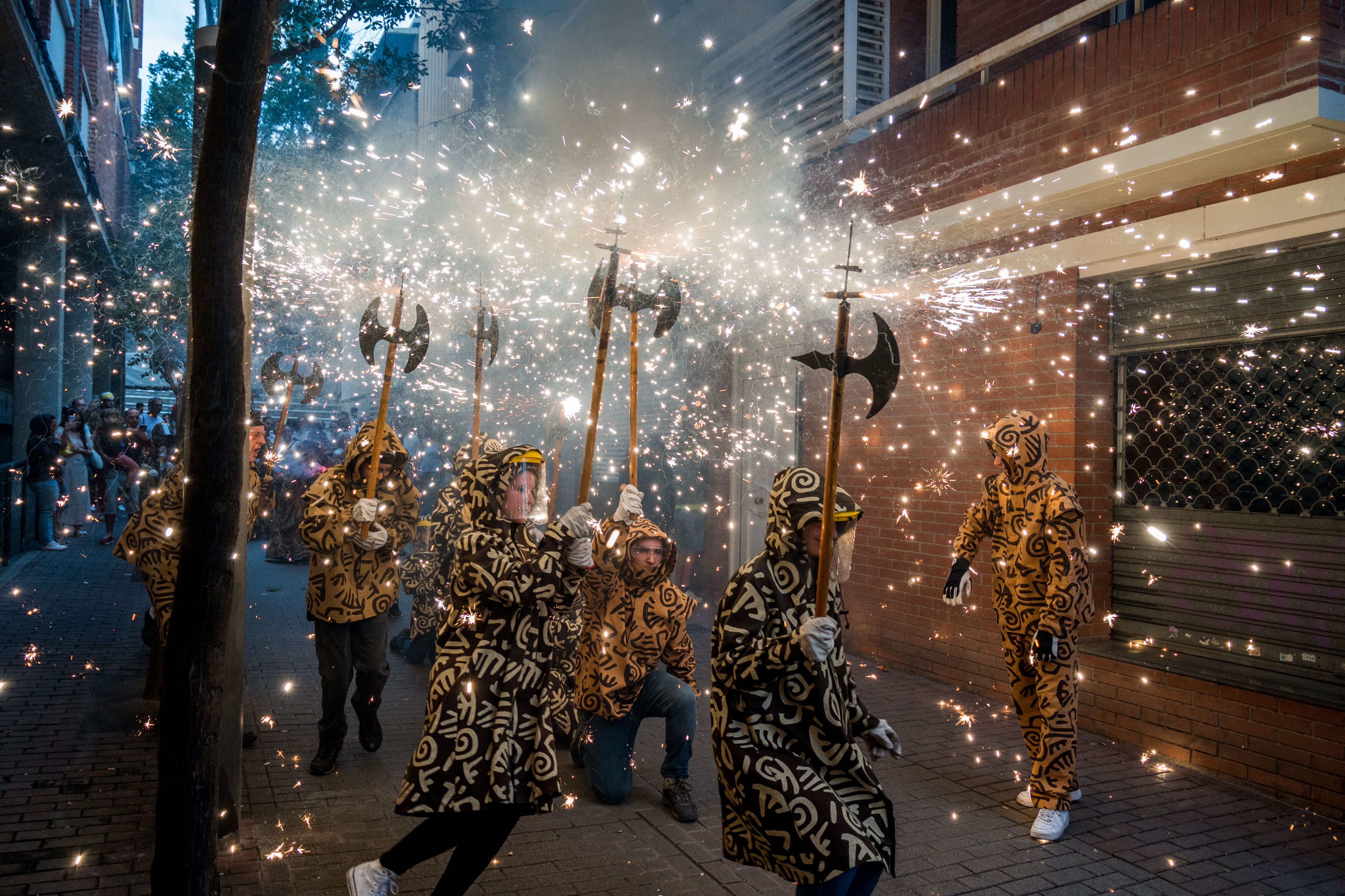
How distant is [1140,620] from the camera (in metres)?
7.07

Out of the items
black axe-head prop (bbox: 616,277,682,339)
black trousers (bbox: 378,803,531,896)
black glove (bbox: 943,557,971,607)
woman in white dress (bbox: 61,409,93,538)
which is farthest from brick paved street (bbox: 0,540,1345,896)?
woman in white dress (bbox: 61,409,93,538)

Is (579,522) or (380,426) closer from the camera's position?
(579,522)

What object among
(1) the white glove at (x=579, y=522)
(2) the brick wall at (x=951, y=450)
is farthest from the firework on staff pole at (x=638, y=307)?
(2) the brick wall at (x=951, y=450)

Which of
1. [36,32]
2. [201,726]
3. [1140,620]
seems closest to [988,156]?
[1140,620]

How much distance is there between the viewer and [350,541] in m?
5.73

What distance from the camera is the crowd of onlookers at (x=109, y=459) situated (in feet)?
44.2

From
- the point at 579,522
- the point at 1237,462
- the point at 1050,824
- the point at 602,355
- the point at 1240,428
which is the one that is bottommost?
the point at 1050,824

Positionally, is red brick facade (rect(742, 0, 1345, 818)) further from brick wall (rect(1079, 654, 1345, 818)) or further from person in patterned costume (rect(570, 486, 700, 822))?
person in patterned costume (rect(570, 486, 700, 822))

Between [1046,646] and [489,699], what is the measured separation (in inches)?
126

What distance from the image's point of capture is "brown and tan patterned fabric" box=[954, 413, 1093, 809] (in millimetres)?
5195

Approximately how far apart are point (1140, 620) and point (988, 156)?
4.11m

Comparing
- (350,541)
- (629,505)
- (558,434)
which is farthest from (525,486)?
(558,434)

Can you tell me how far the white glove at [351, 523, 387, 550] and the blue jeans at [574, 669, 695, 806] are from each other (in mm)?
1716

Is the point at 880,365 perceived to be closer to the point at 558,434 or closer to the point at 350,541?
the point at 350,541
